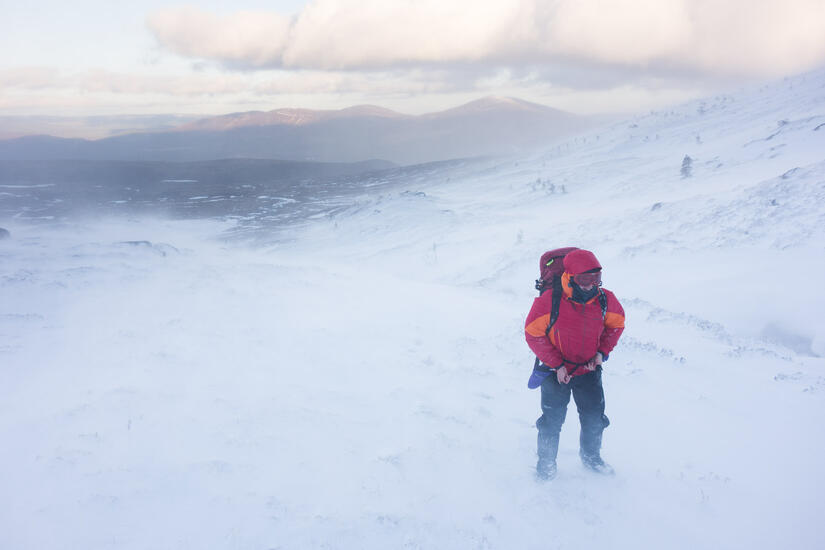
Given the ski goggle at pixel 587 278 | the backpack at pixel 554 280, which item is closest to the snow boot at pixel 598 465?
the backpack at pixel 554 280

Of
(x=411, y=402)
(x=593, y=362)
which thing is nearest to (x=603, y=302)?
(x=593, y=362)

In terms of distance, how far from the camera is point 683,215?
1412 cm

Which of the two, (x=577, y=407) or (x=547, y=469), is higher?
(x=577, y=407)

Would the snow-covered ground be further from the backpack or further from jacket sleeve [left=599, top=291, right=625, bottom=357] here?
the backpack

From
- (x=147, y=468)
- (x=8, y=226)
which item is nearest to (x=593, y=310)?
(x=147, y=468)

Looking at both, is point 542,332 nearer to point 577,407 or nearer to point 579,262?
point 579,262

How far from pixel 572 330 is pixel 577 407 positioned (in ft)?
2.59

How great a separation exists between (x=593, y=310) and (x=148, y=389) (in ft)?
17.4

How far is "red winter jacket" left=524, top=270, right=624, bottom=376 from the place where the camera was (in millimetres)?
3633

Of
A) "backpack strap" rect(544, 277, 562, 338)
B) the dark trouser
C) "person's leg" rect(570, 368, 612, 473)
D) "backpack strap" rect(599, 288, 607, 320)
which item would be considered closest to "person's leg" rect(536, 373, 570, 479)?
the dark trouser

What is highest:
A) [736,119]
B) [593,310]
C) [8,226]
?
[736,119]

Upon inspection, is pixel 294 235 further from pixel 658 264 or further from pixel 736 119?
pixel 736 119

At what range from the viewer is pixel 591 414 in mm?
3973

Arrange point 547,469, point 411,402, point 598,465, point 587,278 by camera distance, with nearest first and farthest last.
A: point 587,278
point 547,469
point 598,465
point 411,402
